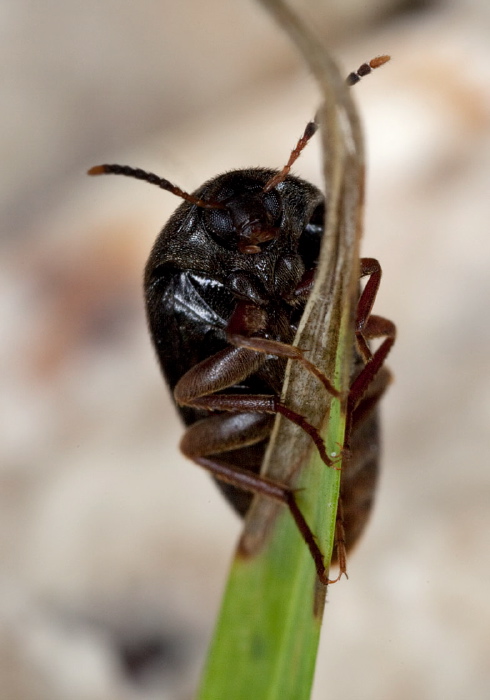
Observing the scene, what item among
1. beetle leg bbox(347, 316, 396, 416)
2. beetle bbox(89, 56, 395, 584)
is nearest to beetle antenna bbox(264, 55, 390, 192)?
beetle bbox(89, 56, 395, 584)

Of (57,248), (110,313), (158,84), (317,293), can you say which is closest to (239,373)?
(317,293)

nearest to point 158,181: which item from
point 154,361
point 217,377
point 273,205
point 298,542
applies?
point 273,205

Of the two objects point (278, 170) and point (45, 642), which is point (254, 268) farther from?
point (45, 642)

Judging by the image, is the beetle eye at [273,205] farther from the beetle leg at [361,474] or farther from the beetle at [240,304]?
the beetle leg at [361,474]

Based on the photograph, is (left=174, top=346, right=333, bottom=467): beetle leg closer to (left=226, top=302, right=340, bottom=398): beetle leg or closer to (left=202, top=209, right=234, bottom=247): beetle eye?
(left=226, top=302, right=340, bottom=398): beetle leg

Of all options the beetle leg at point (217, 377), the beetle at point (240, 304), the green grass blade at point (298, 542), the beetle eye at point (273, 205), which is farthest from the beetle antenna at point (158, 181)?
the green grass blade at point (298, 542)
